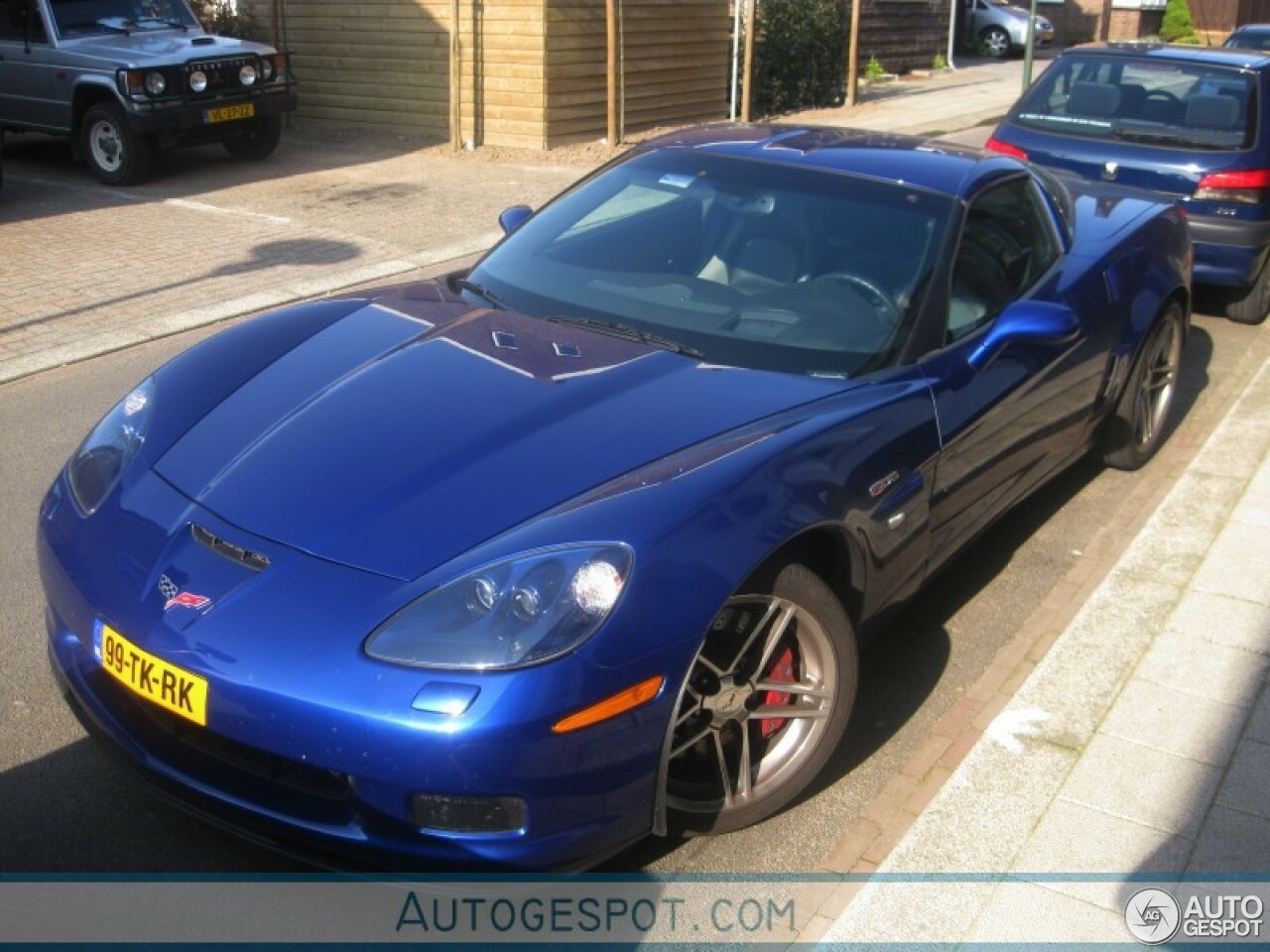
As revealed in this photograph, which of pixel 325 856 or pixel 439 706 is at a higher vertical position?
pixel 439 706

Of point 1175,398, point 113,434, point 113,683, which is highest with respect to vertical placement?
point 113,434

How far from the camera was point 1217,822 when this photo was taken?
352cm

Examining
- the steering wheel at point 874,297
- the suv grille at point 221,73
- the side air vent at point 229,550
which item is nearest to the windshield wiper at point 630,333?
the steering wheel at point 874,297

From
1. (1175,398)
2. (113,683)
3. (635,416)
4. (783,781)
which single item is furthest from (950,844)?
(1175,398)

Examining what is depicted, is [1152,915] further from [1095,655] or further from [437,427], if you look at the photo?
[437,427]

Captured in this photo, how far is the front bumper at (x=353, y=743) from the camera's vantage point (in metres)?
2.74

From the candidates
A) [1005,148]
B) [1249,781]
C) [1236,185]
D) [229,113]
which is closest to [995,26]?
[229,113]

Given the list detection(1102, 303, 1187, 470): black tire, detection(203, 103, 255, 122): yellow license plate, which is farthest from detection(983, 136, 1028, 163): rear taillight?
detection(203, 103, 255, 122): yellow license plate

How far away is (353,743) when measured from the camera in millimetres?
2742

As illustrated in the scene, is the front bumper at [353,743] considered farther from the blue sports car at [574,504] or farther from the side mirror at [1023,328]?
the side mirror at [1023,328]

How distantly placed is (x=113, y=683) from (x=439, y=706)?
882mm

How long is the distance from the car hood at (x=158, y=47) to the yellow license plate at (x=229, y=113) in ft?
1.49

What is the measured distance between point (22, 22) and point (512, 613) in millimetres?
11616

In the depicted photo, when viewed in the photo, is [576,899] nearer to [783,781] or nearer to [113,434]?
[783,781]
